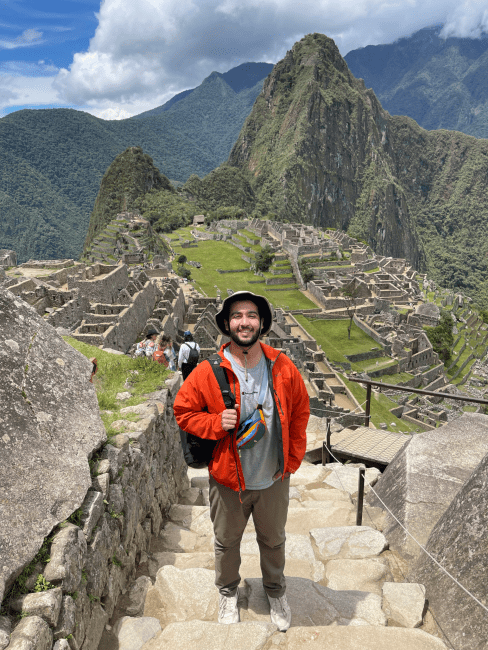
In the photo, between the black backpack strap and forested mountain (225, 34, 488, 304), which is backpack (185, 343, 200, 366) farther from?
forested mountain (225, 34, 488, 304)

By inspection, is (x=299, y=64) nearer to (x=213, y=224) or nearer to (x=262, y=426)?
(x=213, y=224)

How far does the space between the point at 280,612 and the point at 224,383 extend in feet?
5.08

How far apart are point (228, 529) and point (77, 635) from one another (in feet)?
3.39

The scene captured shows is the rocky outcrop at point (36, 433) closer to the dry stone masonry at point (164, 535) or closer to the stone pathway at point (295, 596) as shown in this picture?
the dry stone masonry at point (164, 535)

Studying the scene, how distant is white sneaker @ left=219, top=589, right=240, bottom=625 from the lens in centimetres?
289

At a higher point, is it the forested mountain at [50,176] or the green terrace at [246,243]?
the forested mountain at [50,176]

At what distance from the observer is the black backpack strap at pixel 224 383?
2.79m

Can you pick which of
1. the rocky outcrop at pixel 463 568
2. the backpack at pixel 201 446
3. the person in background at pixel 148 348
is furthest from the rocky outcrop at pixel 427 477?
the person in background at pixel 148 348

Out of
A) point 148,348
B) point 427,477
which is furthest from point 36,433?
point 148,348

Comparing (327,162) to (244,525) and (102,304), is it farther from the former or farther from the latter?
(244,525)

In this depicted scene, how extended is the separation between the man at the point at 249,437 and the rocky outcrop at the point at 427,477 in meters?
1.49

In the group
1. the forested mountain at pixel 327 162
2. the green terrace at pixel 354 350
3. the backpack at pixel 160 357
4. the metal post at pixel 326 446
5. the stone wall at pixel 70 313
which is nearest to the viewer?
the metal post at pixel 326 446

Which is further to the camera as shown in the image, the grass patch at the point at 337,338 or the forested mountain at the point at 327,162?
A: the forested mountain at the point at 327,162

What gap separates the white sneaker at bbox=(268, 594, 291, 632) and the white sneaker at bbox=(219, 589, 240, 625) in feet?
0.76
